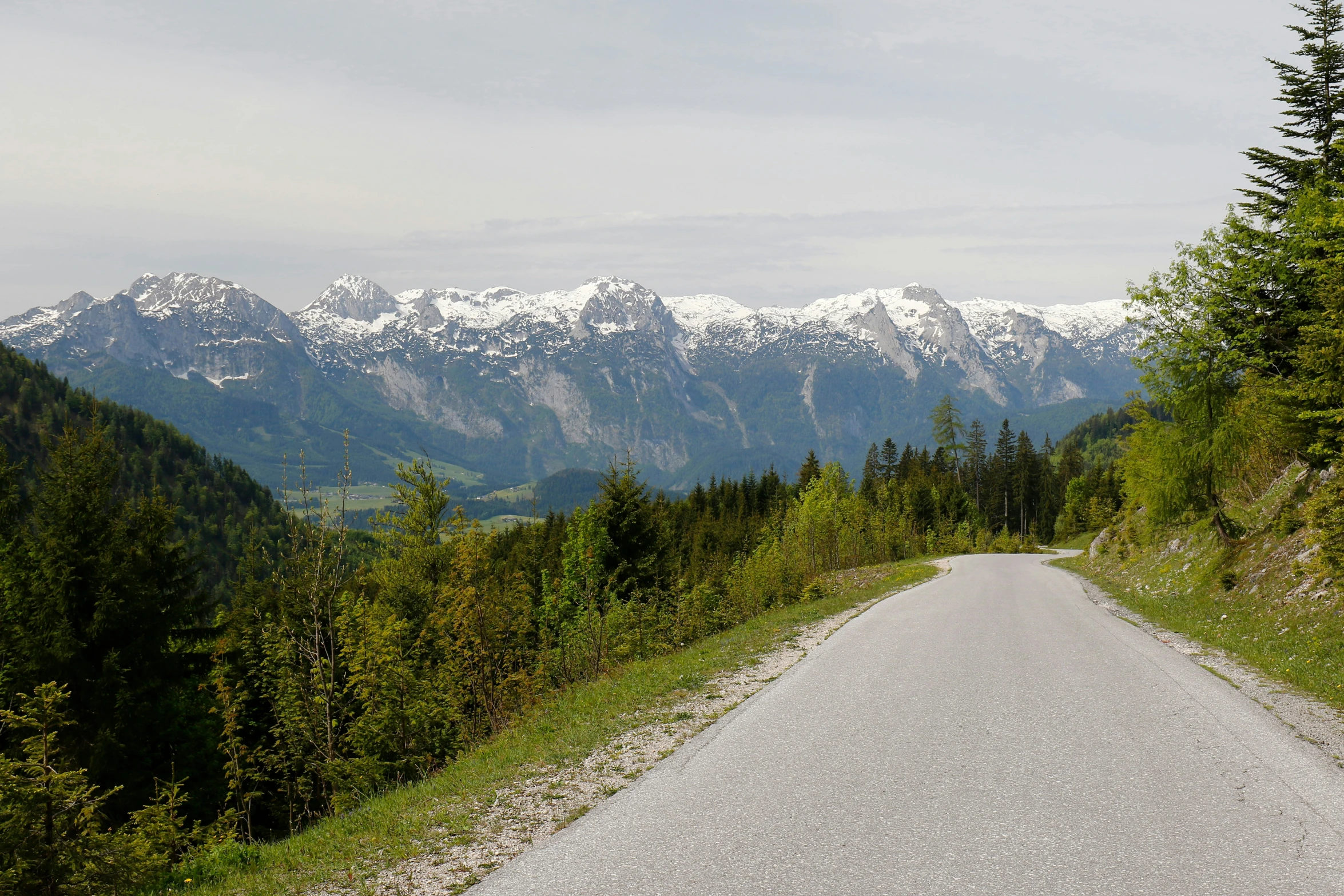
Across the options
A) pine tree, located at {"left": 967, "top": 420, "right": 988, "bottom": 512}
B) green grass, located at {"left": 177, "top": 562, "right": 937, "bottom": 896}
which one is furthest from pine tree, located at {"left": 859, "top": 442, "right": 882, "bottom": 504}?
green grass, located at {"left": 177, "top": 562, "right": 937, "bottom": 896}

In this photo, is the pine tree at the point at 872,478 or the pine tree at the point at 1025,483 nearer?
the pine tree at the point at 872,478

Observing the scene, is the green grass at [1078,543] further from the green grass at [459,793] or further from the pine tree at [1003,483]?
the green grass at [459,793]

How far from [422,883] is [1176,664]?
1314 cm

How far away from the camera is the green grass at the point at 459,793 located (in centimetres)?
694

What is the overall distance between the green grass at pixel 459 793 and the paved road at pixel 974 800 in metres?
1.46

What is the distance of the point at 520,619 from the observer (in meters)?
A: 19.3

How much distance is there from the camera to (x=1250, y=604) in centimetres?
1878

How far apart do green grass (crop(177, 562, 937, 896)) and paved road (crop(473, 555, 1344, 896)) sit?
4.77 feet

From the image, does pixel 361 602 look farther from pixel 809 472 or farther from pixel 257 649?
pixel 809 472

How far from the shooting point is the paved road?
5785 mm

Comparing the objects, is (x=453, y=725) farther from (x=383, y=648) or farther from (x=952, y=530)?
(x=952, y=530)

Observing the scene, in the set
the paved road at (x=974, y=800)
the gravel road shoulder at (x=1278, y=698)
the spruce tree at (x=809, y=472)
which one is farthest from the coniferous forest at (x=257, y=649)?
the spruce tree at (x=809, y=472)

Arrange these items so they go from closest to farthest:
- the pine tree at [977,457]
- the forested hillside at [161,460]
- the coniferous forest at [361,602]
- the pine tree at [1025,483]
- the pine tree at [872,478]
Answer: the coniferous forest at [361,602] < the pine tree at [872,478] < the pine tree at [1025,483] < the pine tree at [977,457] < the forested hillside at [161,460]

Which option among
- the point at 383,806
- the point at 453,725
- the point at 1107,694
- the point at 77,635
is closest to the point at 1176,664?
the point at 1107,694
